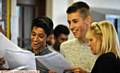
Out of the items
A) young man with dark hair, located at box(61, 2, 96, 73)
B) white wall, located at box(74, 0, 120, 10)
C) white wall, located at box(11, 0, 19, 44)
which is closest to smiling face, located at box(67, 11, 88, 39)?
young man with dark hair, located at box(61, 2, 96, 73)

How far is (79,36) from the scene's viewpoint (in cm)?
206

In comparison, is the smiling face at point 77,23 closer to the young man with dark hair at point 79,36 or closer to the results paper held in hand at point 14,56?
the young man with dark hair at point 79,36

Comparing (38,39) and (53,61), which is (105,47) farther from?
(38,39)

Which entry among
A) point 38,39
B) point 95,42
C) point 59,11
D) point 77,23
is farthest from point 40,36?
point 59,11

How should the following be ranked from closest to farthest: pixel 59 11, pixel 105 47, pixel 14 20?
pixel 105 47, pixel 14 20, pixel 59 11

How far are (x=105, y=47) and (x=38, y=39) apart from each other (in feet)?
1.75

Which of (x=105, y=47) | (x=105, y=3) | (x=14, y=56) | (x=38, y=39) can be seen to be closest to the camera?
(x=14, y=56)

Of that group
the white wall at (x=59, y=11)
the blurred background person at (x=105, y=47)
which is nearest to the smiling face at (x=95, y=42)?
the blurred background person at (x=105, y=47)

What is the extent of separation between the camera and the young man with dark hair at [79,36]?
1.98 metres

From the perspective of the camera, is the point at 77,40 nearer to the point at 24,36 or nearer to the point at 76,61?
the point at 76,61

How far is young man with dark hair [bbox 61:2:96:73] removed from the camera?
1979 mm

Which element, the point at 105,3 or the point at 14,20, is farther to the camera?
the point at 105,3

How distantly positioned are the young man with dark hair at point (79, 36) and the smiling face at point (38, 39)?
205 millimetres

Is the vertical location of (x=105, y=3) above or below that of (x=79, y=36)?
above
